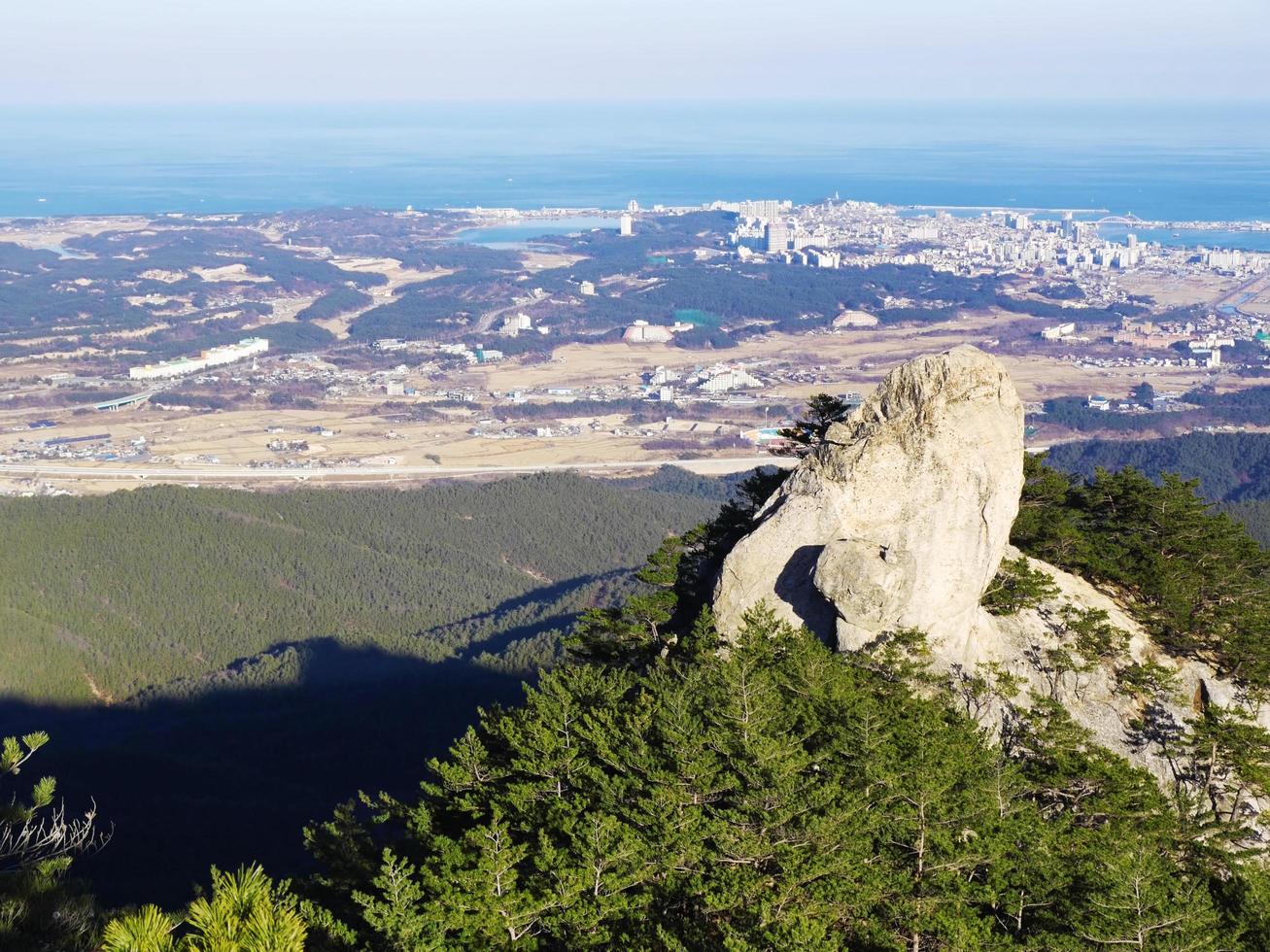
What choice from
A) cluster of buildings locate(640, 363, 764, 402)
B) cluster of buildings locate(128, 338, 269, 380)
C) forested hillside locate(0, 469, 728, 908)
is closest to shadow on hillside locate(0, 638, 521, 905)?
forested hillside locate(0, 469, 728, 908)

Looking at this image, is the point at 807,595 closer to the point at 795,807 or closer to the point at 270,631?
the point at 795,807

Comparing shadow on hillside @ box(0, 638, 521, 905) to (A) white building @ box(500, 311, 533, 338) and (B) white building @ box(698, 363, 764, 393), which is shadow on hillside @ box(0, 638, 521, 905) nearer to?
(B) white building @ box(698, 363, 764, 393)

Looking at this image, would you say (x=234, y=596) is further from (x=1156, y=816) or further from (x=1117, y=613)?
(x=1156, y=816)

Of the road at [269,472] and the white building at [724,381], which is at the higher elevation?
the white building at [724,381]

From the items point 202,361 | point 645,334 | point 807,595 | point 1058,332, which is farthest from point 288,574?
point 1058,332

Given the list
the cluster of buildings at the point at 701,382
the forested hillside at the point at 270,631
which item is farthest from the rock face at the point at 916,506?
the cluster of buildings at the point at 701,382

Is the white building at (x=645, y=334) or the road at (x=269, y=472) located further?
the white building at (x=645, y=334)

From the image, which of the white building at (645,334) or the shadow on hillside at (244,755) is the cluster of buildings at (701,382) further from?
the shadow on hillside at (244,755)
